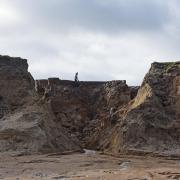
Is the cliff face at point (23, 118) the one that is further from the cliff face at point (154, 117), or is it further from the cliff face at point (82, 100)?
the cliff face at point (82, 100)

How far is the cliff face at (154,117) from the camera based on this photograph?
99.3ft

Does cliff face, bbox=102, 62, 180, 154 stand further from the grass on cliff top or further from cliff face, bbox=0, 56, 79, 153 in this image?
cliff face, bbox=0, 56, 79, 153

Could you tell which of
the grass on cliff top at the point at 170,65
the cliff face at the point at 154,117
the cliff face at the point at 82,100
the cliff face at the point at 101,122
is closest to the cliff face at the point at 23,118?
the cliff face at the point at 101,122

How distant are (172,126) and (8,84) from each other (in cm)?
921

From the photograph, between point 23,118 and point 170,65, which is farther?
point 170,65

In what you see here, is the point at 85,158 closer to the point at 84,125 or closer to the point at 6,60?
the point at 6,60

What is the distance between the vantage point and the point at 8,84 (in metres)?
32.0

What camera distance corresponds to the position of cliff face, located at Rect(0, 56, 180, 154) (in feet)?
94.1

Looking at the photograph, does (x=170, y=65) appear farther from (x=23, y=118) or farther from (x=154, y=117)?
(x=23, y=118)

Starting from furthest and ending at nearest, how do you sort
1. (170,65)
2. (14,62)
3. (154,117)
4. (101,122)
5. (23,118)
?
A: (101,122), (170,65), (14,62), (154,117), (23,118)

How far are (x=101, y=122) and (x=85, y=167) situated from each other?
1327 centimetres

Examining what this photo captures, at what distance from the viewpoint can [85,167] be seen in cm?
2264

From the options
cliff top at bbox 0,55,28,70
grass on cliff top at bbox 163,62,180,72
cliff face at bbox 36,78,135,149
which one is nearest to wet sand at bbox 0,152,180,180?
cliff top at bbox 0,55,28,70

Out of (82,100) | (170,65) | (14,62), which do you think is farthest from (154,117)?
(82,100)
